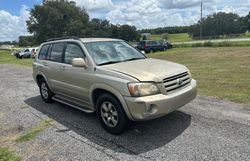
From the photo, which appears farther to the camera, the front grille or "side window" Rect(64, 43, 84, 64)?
"side window" Rect(64, 43, 84, 64)

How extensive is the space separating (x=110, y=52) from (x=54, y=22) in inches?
2407

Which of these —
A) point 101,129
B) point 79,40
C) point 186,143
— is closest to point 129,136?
point 101,129

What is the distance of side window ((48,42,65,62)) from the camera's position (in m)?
6.49

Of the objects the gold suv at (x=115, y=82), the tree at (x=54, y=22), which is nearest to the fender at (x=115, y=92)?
the gold suv at (x=115, y=82)

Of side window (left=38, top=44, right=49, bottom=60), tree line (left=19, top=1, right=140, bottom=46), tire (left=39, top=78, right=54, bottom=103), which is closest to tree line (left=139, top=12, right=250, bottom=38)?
tree line (left=19, top=1, right=140, bottom=46)

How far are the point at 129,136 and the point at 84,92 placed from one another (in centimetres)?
136

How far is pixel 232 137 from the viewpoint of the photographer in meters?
4.51

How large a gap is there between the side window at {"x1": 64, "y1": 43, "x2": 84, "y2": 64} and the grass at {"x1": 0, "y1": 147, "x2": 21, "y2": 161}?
2.28m

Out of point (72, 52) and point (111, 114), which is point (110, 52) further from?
point (111, 114)

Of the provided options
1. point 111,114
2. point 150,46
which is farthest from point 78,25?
point 111,114

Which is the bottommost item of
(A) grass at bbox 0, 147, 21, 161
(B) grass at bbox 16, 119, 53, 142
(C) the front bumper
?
(A) grass at bbox 0, 147, 21, 161

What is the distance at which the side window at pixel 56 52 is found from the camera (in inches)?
256

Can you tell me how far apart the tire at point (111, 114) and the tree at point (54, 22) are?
60430 mm

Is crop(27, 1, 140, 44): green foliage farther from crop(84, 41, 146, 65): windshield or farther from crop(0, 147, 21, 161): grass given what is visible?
crop(0, 147, 21, 161): grass
